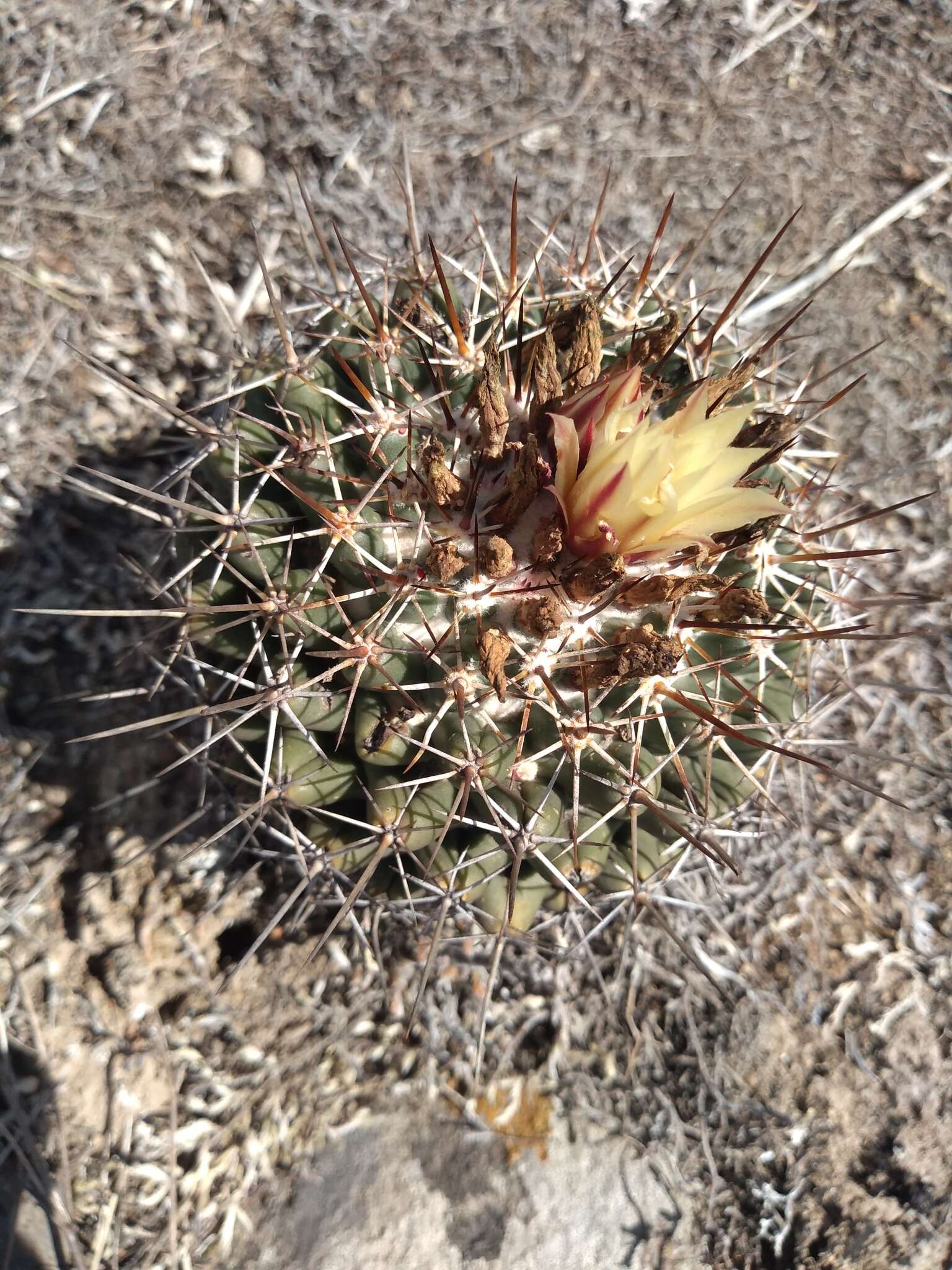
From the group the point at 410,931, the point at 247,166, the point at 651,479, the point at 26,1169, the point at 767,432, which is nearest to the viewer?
the point at 651,479

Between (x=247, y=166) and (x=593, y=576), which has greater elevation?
(x=247, y=166)

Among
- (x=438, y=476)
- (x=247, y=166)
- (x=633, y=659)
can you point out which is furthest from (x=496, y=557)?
(x=247, y=166)

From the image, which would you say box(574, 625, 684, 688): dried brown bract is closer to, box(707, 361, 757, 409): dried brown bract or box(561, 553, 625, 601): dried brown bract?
box(561, 553, 625, 601): dried brown bract

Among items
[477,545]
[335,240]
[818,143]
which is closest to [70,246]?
[335,240]

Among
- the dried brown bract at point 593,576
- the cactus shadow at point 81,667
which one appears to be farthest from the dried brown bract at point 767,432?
the cactus shadow at point 81,667

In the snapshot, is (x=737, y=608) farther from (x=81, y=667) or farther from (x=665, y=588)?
(x=81, y=667)

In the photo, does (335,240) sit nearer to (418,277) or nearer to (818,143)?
(418,277)

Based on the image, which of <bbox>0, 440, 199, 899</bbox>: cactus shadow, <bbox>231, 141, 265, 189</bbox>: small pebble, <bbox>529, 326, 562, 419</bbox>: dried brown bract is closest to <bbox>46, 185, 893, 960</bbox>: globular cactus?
<bbox>529, 326, 562, 419</bbox>: dried brown bract
